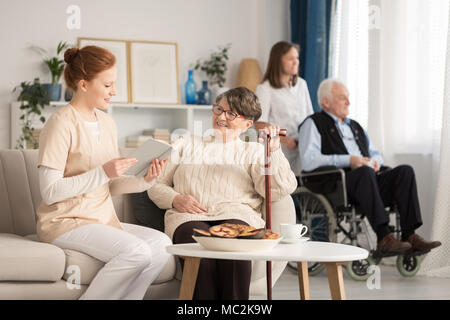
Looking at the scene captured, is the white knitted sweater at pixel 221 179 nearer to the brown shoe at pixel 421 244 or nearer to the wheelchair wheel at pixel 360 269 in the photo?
the wheelchair wheel at pixel 360 269

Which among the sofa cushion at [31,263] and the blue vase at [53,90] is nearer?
the sofa cushion at [31,263]

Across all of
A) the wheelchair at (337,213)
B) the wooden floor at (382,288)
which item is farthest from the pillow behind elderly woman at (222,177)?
the wheelchair at (337,213)

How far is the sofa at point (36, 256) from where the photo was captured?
2211 mm

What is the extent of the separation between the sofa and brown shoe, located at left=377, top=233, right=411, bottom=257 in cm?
117

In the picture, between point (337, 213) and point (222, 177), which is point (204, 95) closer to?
point (337, 213)

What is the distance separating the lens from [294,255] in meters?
1.78

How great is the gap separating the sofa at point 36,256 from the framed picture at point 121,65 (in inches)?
94.1

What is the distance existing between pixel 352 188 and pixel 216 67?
2.17 metres

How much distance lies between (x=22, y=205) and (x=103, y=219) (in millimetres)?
535

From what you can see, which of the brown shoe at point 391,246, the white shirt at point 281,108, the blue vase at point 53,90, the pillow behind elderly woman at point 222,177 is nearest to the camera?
the pillow behind elderly woman at point 222,177

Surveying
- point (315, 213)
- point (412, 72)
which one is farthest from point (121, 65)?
point (412, 72)

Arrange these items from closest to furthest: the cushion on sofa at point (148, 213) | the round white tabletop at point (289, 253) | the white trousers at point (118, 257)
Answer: the round white tabletop at point (289, 253) → the white trousers at point (118, 257) → the cushion on sofa at point (148, 213)
